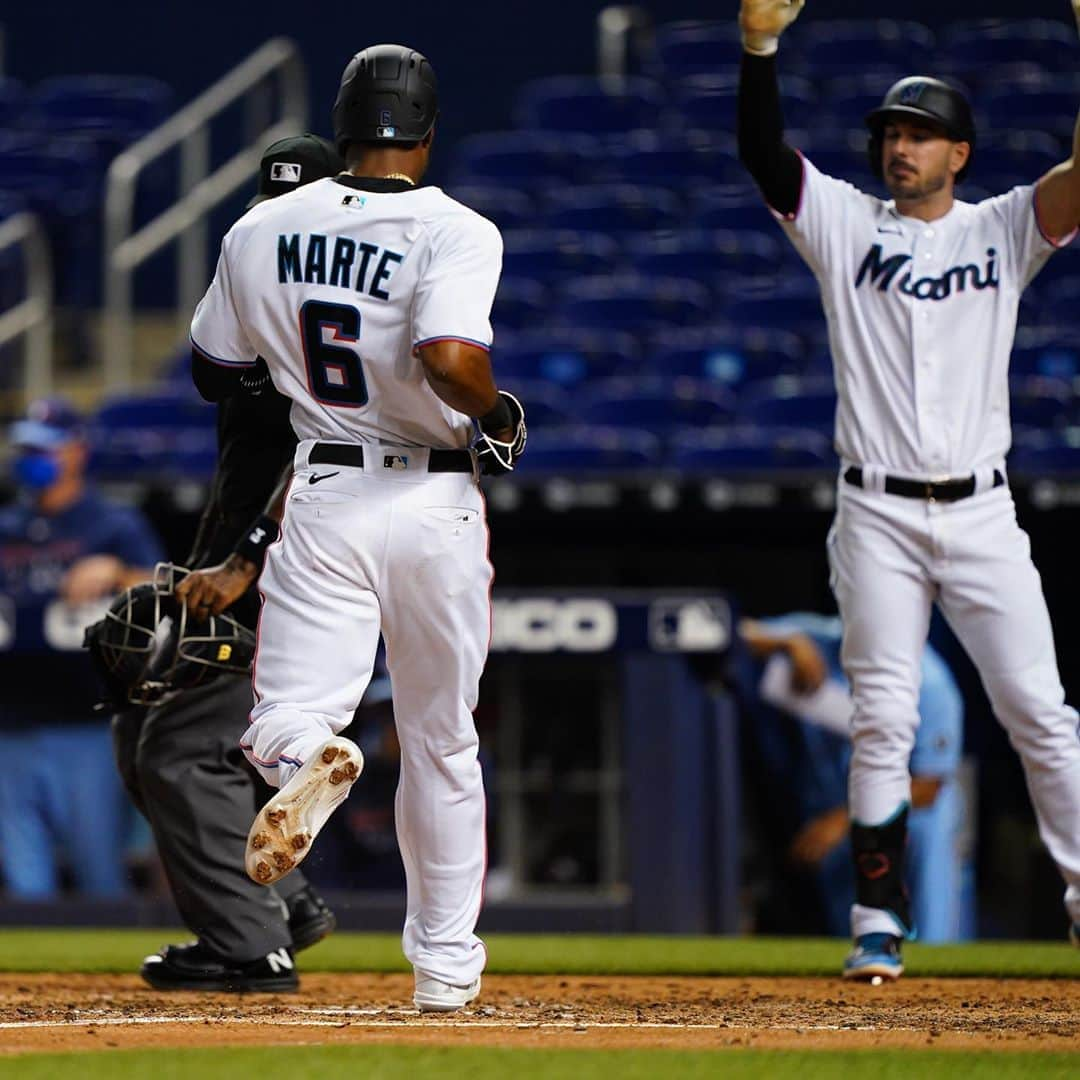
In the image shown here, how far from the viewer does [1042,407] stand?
819 cm

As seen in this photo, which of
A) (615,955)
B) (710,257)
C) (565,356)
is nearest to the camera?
(615,955)

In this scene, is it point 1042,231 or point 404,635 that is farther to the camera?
point 1042,231

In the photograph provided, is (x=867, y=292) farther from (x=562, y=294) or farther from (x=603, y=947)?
(x=562, y=294)

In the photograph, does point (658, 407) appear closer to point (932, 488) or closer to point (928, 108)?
point (928, 108)

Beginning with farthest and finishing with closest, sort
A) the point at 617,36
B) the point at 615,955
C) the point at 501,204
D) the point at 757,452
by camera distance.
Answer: the point at 617,36 < the point at 501,204 < the point at 757,452 < the point at 615,955

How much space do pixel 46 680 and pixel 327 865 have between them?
41.9 inches

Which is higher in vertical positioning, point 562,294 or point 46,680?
point 562,294

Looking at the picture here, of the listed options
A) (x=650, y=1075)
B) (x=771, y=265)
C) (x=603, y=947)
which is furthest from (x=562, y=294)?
(x=650, y=1075)

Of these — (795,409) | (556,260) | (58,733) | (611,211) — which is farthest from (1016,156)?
(58,733)

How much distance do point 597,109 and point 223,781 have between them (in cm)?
728

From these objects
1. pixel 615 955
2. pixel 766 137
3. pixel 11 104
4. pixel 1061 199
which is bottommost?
pixel 615 955

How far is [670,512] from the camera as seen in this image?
7.29 metres

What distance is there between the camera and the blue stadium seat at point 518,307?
944cm

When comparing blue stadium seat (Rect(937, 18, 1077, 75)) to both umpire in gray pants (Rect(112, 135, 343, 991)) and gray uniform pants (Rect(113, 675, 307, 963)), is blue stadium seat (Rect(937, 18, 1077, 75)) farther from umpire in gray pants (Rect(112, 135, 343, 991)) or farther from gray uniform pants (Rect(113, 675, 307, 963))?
gray uniform pants (Rect(113, 675, 307, 963))
